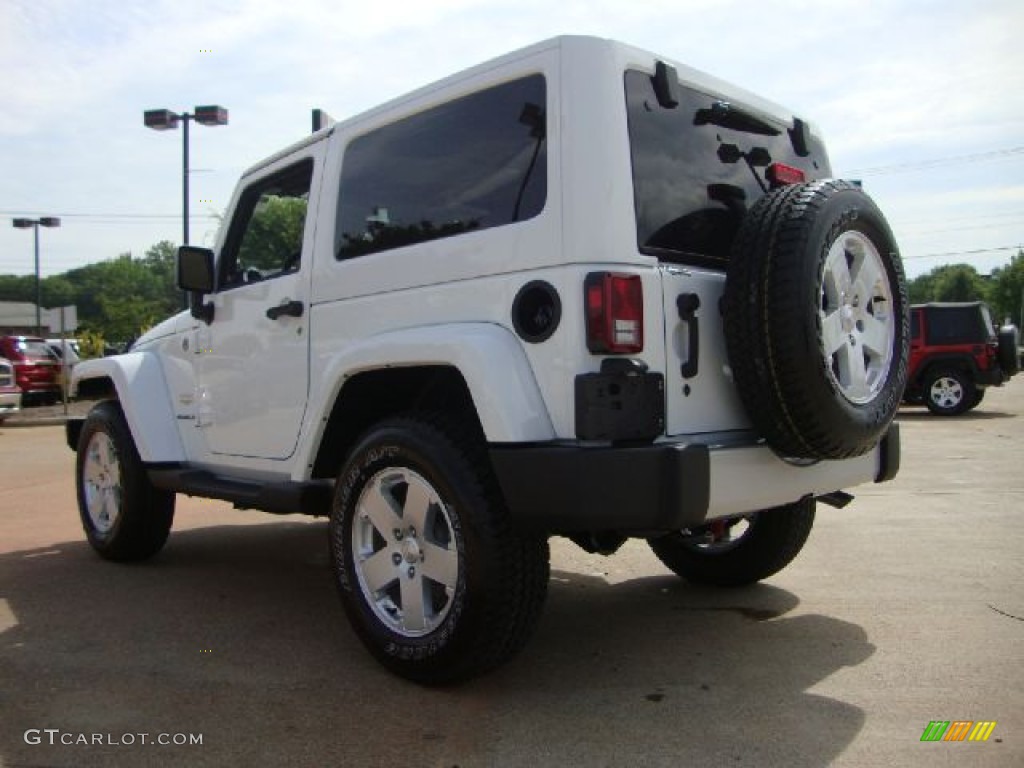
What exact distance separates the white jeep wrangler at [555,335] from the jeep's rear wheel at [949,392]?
12.7m

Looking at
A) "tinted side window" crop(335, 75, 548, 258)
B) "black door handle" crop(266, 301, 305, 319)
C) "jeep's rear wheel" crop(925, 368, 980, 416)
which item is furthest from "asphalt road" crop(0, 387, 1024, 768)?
"jeep's rear wheel" crop(925, 368, 980, 416)

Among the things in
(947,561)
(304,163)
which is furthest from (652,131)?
(947,561)

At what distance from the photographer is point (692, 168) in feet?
10.3

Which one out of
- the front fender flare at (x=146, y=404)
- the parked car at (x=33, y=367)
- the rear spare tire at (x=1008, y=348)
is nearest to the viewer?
the front fender flare at (x=146, y=404)

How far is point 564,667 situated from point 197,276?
8.54ft

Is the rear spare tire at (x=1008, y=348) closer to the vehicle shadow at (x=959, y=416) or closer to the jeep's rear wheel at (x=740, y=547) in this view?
the vehicle shadow at (x=959, y=416)

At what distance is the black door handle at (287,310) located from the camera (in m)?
3.78

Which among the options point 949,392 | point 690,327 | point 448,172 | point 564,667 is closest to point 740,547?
point 564,667

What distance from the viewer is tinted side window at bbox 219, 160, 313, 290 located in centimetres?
404

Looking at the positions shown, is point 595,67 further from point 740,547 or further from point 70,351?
point 70,351

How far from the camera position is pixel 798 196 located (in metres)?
2.88

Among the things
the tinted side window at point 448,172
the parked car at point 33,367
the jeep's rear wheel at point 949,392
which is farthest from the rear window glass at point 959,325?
the parked car at point 33,367

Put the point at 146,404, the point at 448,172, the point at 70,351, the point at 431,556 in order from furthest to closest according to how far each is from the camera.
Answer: the point at 70,351, the point at 146,404, the point at 448,172, the point at 431,556

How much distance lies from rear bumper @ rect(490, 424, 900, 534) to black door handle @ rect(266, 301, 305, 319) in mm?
1448
